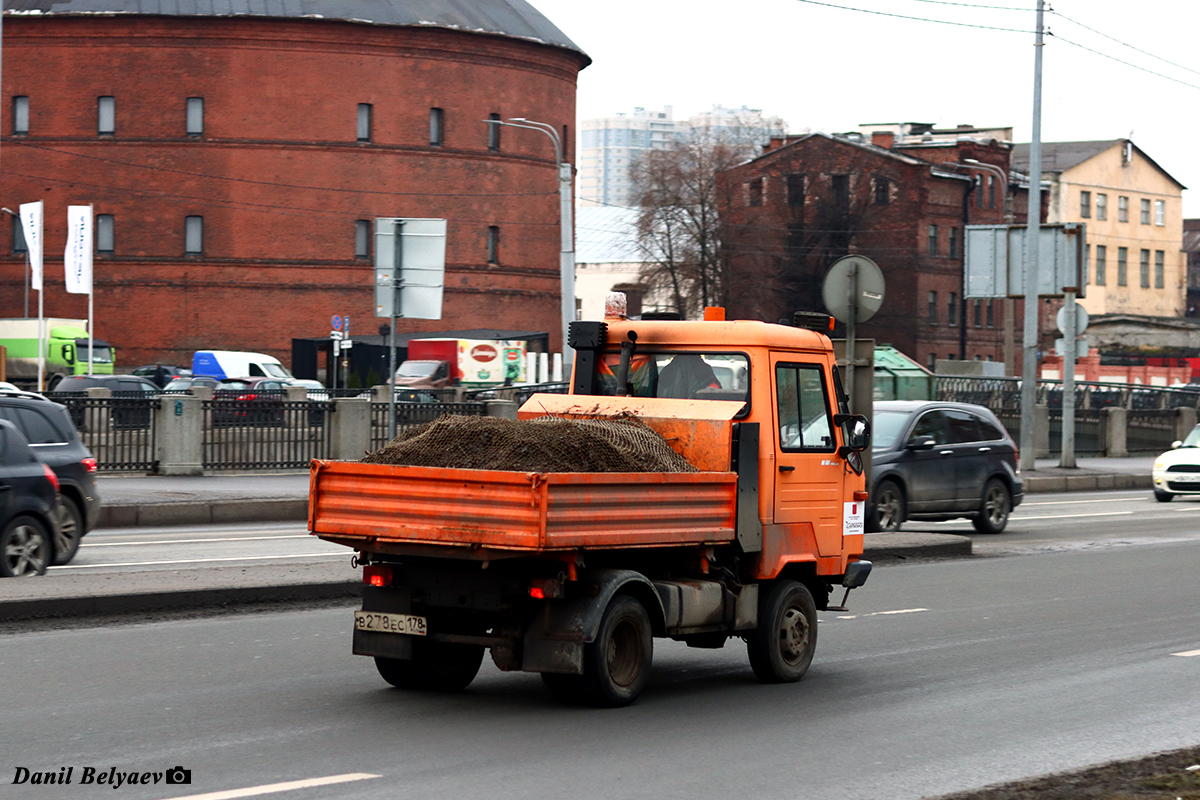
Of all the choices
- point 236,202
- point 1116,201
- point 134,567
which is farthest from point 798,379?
point 1116,201

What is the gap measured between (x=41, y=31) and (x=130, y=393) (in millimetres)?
42899

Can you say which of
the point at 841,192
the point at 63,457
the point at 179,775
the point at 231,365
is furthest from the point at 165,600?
the point at 841,192

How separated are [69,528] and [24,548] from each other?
1.54m

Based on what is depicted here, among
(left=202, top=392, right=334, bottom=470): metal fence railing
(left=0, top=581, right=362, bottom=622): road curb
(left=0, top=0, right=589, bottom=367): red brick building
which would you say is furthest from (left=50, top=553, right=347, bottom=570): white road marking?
(left=0, top=0, right=589, bottom=367): red brick building

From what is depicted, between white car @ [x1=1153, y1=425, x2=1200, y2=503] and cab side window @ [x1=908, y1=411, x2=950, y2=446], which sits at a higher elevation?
cab side window @ [x1=908, y1=411, x2=950, y2=446]

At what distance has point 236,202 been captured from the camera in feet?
222

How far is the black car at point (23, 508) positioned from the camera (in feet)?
43.9

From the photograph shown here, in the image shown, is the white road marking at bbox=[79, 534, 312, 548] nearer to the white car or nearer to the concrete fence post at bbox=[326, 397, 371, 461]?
the concrete fence post at bbox=[326, 397, 371, 461]

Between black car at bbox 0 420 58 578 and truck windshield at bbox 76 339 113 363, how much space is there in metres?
47.9

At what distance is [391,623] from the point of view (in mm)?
8281

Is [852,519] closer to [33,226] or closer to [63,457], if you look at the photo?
[63,457]

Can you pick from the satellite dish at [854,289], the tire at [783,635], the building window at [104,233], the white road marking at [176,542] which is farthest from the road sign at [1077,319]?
the building window at [104,233]

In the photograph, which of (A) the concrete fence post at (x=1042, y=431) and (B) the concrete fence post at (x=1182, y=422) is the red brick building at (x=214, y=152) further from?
(A) the concrete fence post at (x=1042, y=431)

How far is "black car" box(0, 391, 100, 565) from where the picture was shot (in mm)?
15031
